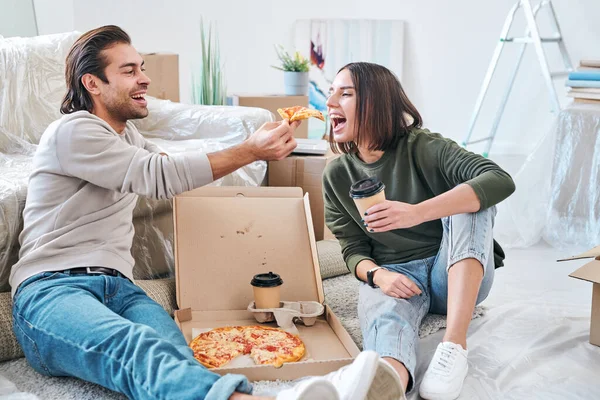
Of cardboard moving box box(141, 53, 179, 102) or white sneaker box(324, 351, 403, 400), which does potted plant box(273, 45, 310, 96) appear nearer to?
cardboard moving box box(141, 53, 179, 102)

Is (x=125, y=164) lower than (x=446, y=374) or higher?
higher

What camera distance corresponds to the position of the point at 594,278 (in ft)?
5.26

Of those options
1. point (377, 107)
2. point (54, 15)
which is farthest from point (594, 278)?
point (54, 15)

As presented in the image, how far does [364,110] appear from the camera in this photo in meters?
1.64

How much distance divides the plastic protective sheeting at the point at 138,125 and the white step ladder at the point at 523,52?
142 centimetres

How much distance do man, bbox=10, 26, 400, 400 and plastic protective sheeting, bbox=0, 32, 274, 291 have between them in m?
0.34

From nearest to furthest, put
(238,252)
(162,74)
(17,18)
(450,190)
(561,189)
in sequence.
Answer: (450,190) < (238,252) < (561,189) < (162,74) < (17,18)

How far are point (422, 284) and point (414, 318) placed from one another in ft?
0.39

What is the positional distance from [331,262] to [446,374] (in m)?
0.89

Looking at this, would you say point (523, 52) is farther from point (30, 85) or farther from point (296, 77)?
point (30, 85)

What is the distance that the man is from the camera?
1248 millimetres

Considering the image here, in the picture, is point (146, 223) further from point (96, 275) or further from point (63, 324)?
point (63, 324)

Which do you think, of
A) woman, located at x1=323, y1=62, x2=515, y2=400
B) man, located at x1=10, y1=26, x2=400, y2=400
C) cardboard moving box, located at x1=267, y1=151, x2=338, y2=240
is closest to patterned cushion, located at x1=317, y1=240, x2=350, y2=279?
cardboard moving box, located at x1=267, y1=151, x2=338, y2=240

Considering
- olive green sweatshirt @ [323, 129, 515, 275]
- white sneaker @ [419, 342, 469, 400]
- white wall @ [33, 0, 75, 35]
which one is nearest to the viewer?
white sneaker @ [419, 342, 469, 400]
